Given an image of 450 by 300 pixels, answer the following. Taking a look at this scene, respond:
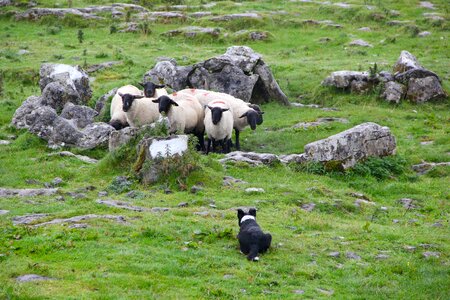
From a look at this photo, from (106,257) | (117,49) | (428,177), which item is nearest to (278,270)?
(106,257)

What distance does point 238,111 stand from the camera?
2550 centimetres

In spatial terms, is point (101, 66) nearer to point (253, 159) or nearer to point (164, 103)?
point (164, 103)

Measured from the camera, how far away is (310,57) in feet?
123

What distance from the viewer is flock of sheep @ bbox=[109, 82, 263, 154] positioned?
23.5 metres

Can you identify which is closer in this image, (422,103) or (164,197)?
(164,197)

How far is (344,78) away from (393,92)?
6.87ft

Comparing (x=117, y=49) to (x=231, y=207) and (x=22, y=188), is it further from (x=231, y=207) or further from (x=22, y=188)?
(x=231, y=207)

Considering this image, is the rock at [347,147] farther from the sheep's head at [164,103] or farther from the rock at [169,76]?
the rock at [169,76]

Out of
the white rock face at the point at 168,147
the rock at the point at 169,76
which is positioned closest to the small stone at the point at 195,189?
the white rock face at the point at 168,147

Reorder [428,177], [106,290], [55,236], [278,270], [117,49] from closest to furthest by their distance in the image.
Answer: [106,290], [278,270], [55,236], [428,177], [117,49]

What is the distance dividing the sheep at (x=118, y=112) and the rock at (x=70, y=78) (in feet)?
6.89

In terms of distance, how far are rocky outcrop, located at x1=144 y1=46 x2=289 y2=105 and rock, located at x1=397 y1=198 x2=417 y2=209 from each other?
11.8m

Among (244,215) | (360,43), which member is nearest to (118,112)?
(244,215)

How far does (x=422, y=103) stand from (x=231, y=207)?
1580 centimetres
